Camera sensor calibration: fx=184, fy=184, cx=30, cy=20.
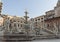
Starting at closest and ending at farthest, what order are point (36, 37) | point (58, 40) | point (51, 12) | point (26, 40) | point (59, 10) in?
point (26, 40) < point (36, 37) < point (58, 40) < point (59, 10) < point (51, 12)

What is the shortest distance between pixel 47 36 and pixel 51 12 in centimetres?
2112

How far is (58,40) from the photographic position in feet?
56.9

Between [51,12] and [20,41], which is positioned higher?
[51,12]

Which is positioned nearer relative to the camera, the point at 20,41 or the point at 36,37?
the point at 20,41

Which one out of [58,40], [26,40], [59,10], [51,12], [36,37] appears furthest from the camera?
[51,12]

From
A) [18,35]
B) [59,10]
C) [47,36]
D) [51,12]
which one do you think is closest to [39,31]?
[47,36]

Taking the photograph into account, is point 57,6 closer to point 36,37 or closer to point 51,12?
point 51,12

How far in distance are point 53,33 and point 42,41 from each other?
243cm

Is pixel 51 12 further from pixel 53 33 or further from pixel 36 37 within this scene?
pixel 36 37

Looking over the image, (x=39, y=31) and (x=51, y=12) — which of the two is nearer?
→ (x=39, y=31)

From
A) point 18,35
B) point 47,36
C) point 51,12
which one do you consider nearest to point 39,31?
point 47,36

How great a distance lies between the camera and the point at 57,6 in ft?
111

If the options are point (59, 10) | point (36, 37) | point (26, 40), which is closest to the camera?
point (26, 40)

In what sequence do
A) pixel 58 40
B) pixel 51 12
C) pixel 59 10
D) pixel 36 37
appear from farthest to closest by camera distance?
pixel 51 12
pixel 59 10
pixel 58 40
pixel 36 37
